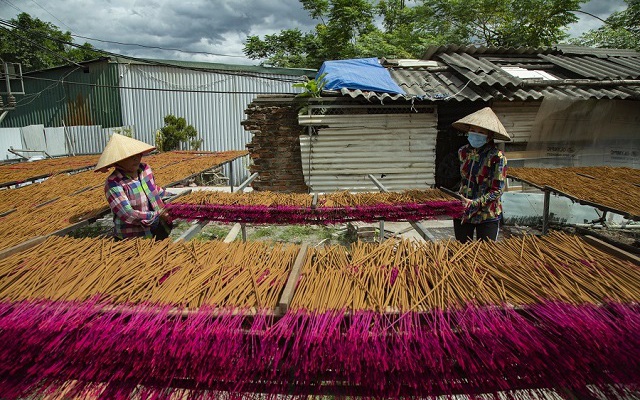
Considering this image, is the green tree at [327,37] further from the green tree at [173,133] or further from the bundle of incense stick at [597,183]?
the bundle of incense stick at [597,183]

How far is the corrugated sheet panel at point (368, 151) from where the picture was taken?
689cm

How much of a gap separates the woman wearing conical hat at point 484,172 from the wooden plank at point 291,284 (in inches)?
85.1

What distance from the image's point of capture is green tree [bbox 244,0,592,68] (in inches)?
541

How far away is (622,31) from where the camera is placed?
14398 mm

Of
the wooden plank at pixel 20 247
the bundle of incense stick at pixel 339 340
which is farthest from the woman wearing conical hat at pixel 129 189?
the bundle of incense stick at pixel 339 340

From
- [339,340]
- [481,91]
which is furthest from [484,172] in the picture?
[481,91]

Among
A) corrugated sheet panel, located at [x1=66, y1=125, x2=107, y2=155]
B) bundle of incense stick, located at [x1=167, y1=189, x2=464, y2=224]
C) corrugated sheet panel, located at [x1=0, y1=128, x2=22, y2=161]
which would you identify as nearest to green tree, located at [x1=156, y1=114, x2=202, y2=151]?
corrugated sheet panel, located at [x1=66, y1=125, x2=107, y2=155]

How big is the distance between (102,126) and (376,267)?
56.9 feet

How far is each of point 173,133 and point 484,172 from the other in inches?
526

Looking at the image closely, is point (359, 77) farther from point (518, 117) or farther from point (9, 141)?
point (9, 141)

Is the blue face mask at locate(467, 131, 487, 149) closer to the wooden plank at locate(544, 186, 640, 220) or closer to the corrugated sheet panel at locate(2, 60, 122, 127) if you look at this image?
the wooden plank at locate(544, 186, 640, 220)

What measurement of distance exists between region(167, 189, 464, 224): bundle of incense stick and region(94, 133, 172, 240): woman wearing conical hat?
0.48 m

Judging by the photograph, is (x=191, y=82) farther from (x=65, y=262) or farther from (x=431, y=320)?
(x=431, y=320)

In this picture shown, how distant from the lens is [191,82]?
14.7 meters
